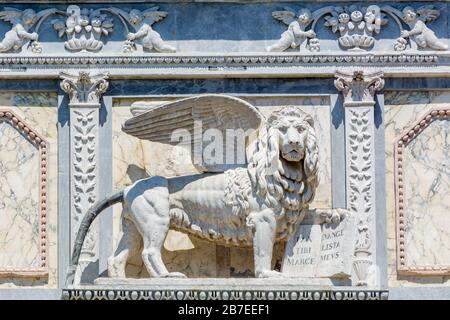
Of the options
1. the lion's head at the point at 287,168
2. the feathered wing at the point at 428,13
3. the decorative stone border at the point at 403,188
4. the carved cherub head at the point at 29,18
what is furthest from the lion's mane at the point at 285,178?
the carved cherub head at the point at 29,18

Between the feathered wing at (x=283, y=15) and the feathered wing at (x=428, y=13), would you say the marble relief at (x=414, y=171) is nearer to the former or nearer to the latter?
the feathered wing at (x=428, y=13)

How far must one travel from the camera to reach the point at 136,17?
42844mm

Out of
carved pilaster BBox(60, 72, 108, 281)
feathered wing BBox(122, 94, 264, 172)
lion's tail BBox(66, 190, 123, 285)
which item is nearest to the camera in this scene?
lion's tail BBox(66, 190, 123, 285)

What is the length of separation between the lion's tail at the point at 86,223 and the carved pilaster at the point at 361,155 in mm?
2054

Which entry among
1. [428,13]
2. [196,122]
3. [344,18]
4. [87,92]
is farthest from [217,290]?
[428,13]

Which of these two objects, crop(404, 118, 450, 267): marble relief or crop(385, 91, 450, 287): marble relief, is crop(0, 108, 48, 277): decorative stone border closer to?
crop(385, 91, 450, 287): marble relief

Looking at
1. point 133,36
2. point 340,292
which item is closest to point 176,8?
point 133,36

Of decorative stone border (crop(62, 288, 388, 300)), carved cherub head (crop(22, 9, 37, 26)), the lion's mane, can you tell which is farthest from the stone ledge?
carved cherub head (crop(22, 9, 37, 26))

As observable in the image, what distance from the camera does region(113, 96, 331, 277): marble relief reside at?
42469 millimetres

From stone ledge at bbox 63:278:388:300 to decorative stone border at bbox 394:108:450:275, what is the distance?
2.59 feet

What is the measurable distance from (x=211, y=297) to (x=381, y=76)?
2.66 metres

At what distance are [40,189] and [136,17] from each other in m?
1.74

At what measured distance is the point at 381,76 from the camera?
42.7m

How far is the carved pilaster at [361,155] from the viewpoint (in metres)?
42.4
